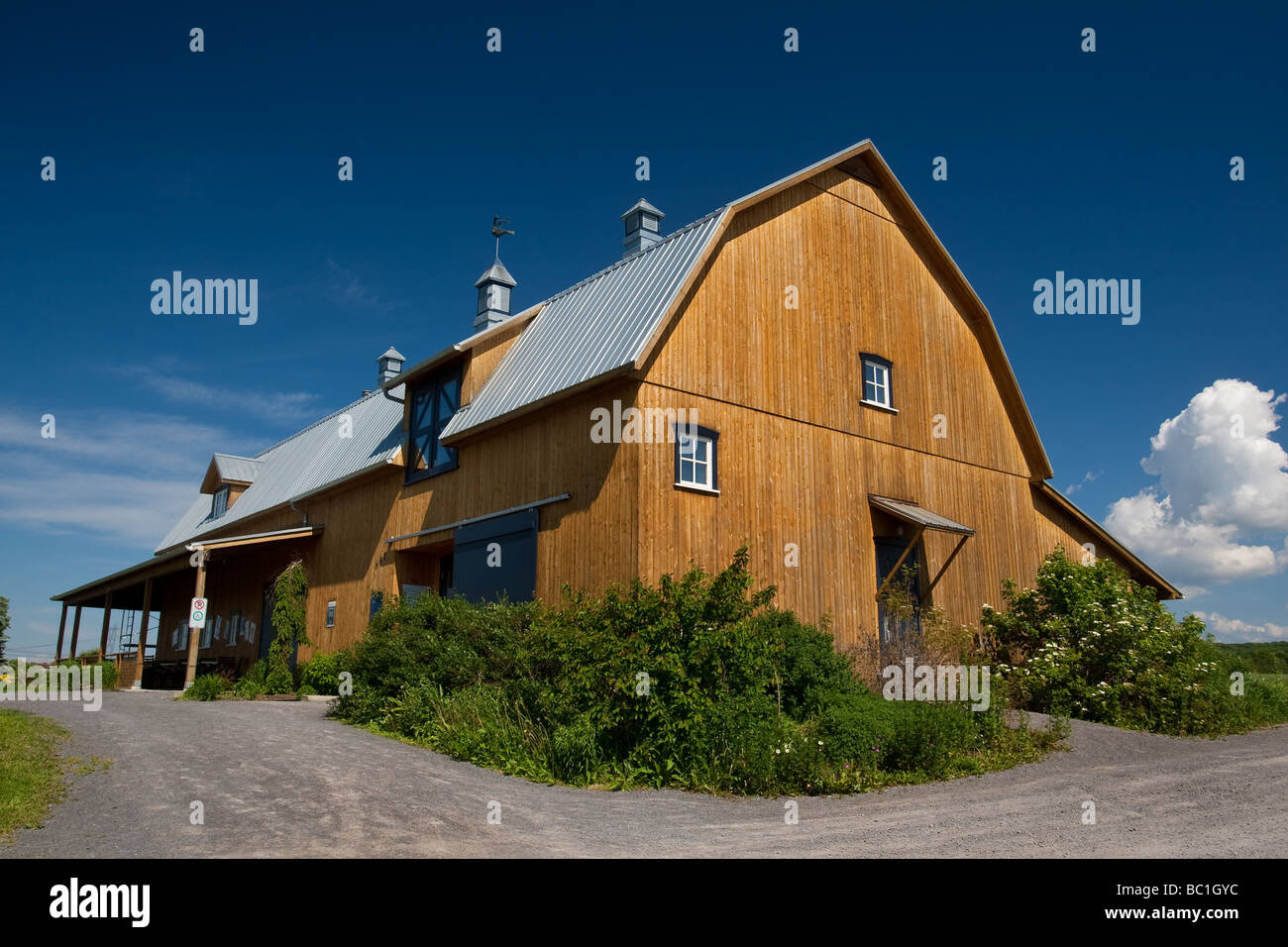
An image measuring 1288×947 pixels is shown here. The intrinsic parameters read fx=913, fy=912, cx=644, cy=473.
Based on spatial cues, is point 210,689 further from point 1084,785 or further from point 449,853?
point 1084,785

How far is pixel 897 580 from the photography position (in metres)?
16.3

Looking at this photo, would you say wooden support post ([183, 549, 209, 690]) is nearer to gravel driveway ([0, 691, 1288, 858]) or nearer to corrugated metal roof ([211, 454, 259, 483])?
gravel driveway ([0, 691, 1288, 858])

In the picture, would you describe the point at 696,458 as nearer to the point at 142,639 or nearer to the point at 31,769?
the point at 31,769

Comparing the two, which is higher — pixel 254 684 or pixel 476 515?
pixel 476 515

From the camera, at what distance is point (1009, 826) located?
689 cm

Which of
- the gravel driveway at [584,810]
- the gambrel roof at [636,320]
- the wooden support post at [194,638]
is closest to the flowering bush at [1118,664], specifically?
the gravel driveway at [584,810]

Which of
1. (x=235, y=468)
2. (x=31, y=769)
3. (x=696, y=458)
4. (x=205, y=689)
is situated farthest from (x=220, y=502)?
(x=31, y=769)

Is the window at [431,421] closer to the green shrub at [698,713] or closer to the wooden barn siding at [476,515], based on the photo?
the wooden barn siding at [476,515]

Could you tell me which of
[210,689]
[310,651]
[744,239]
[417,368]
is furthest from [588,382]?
[310,651]

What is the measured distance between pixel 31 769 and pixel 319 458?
16319 mm

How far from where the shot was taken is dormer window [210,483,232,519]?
29562mm

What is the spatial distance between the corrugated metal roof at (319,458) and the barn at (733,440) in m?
0.21

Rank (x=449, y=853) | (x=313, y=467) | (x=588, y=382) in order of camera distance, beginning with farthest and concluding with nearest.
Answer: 1. (x=313, y=467)
2. (x=588, y=382)
3. (x=449, y=853)

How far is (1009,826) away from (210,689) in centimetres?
1508
